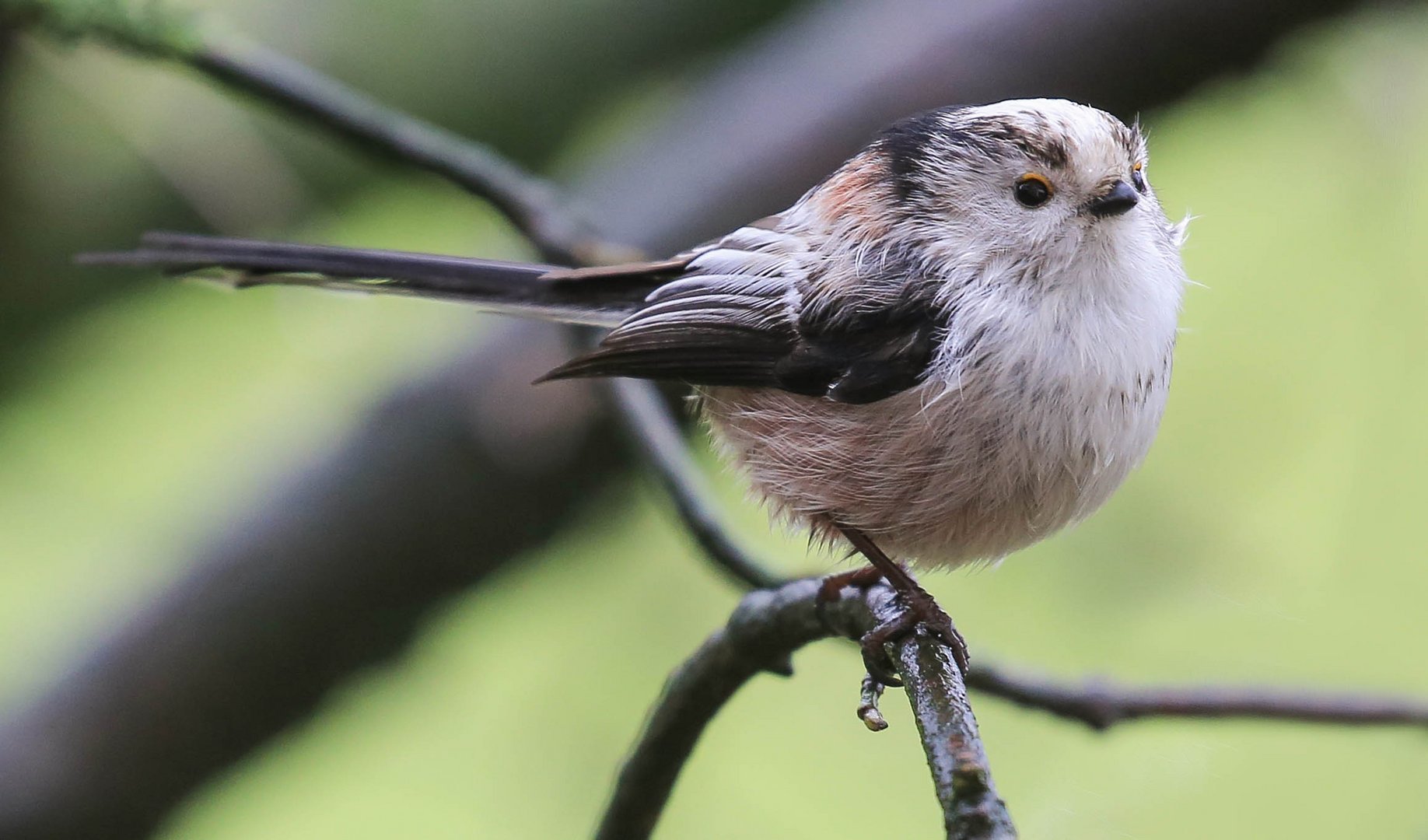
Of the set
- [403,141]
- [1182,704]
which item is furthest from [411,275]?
[1182,704]

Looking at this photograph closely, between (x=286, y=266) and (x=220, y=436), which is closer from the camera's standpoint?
(x=286, y=266)

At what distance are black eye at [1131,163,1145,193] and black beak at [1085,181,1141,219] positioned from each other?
0.22 ft

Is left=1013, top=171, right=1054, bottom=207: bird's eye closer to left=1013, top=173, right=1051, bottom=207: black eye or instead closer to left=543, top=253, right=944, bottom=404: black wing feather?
left=1013, top=173, right=1051, bottom=207: black eye

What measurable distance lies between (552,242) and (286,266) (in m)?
0.60

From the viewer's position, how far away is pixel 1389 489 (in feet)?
9.09

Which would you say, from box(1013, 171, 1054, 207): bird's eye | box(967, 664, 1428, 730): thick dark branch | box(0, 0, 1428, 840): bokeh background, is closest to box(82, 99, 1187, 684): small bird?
box(1013, 171, 1054, 207): bird's eye

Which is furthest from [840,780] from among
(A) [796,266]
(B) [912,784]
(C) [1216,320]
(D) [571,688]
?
(C) [1216,320]

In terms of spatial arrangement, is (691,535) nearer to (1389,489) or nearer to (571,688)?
(571,688)

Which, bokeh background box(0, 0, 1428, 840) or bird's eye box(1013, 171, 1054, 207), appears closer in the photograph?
bird's eye box(1013, 171, 1054, 207)

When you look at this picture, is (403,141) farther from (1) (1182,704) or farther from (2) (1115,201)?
(1) (1182,704)

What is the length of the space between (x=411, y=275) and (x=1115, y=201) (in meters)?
1.04

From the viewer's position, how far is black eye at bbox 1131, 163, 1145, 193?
5.88 feet

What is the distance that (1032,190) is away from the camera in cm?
176

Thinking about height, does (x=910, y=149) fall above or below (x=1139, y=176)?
above
